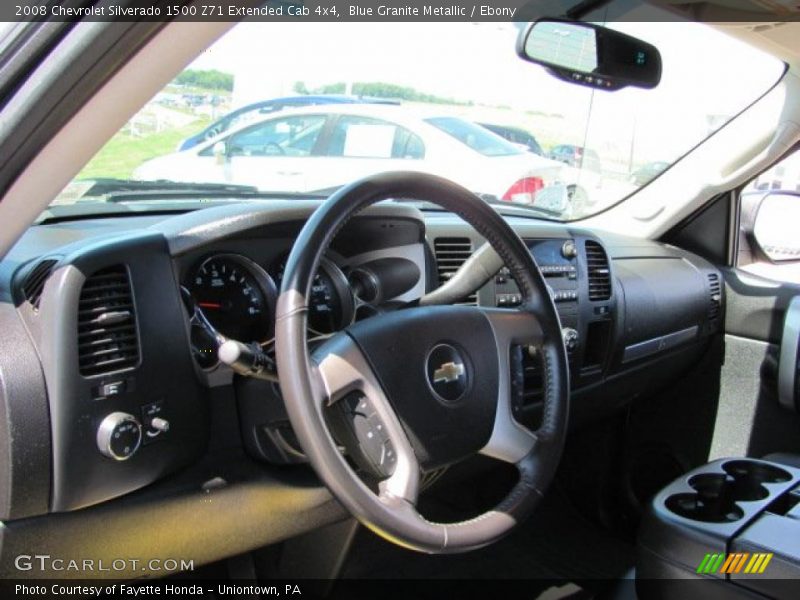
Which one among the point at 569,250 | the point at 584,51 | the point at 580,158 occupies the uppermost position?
the point at 584,51

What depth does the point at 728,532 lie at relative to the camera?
1.98 m

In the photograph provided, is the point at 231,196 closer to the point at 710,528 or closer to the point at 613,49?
the point at 613,49

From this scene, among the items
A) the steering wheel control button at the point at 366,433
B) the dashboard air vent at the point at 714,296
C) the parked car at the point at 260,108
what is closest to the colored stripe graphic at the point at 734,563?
the steering wheel control button at the point at 366,433

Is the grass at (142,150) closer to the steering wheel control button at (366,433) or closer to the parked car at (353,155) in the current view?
the parked car at (353,155)

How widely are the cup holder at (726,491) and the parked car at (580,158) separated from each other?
1.53m

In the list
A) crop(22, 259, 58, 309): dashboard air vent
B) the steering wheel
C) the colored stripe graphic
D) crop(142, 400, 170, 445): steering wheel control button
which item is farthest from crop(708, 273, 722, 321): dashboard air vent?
crop(22, 259, 58, 309): dashboard air vent

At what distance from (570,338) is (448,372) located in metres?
1.12

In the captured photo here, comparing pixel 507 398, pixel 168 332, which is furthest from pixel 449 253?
pixel 168 332

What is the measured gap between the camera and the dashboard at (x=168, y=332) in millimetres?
1445

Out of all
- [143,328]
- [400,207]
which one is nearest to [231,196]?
[400,207]

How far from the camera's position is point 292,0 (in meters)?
1.49

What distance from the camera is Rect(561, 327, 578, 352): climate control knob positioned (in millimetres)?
2600

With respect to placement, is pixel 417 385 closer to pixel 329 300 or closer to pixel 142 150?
pixel 329 300

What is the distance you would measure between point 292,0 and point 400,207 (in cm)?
76
